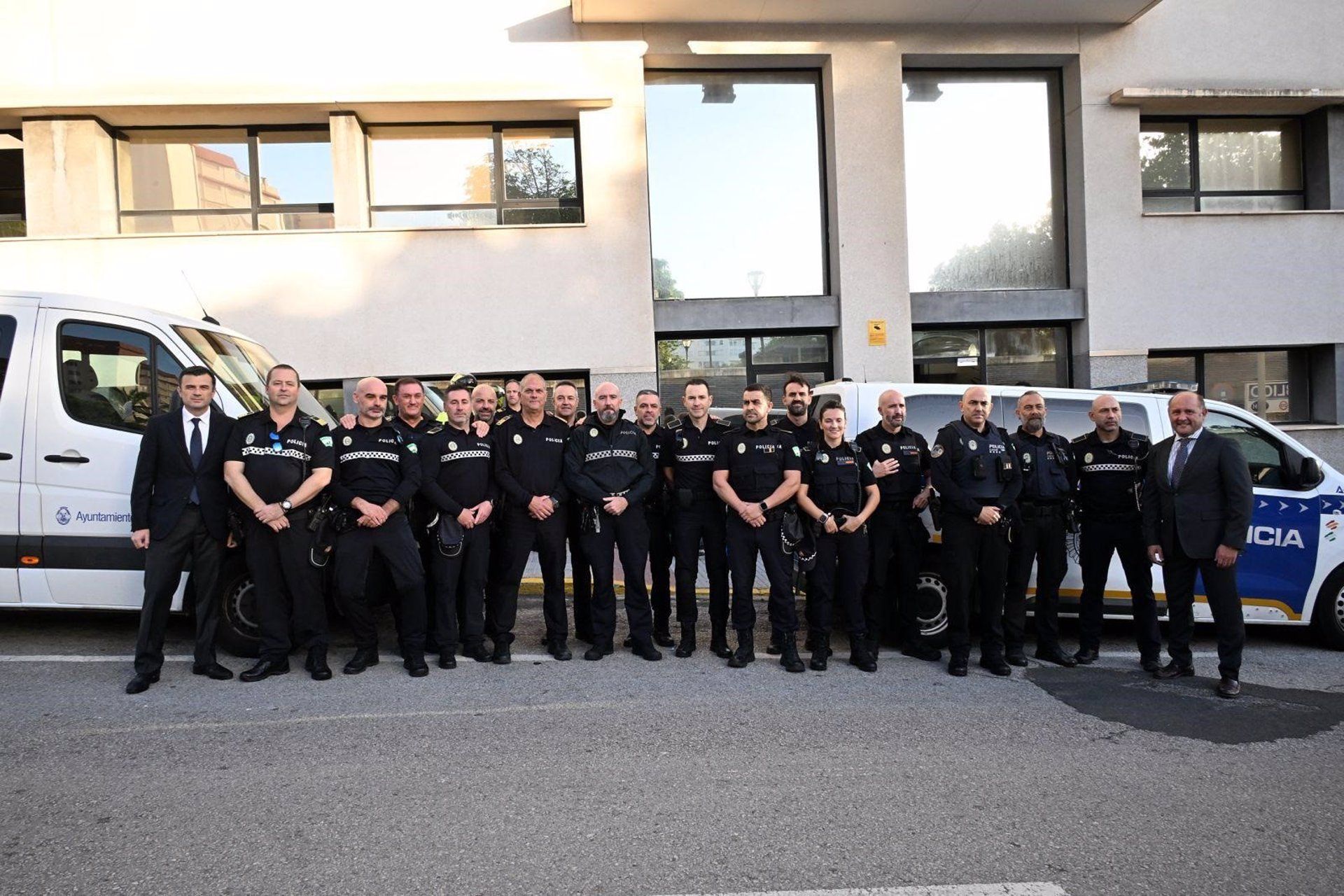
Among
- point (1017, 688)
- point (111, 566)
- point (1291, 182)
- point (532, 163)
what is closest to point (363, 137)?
point (532, 163)

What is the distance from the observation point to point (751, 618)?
233 inches

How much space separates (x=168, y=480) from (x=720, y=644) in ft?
12.2

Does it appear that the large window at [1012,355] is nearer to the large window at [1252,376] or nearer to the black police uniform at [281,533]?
the large window at [1252,376]

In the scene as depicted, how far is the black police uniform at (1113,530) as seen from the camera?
5965 millimetres

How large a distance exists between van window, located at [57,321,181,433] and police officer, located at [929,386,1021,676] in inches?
205

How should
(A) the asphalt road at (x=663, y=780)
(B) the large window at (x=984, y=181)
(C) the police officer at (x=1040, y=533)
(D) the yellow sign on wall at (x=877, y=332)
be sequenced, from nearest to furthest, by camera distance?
(A) the asphalt road at (x=663, y=780), (C) the police officer at (x=1040, y=533), (D) the yellow sign on wall at (x=877, y=332), (B) the large window at (x=984, y=181)

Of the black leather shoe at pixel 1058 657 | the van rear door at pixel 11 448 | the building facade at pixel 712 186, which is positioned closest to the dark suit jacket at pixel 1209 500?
the black leather shoe at pixel 1058 657

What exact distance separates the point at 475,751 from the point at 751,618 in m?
2.26

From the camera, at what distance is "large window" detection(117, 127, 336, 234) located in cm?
1280

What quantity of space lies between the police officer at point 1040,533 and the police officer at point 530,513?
10.2ft

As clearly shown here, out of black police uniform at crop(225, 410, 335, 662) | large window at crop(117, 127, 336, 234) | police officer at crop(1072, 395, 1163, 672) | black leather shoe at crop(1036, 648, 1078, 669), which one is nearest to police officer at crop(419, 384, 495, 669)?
black police uniform at crop(225, 410, 335, 662)

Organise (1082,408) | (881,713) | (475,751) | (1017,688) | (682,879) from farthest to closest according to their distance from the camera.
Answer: (1082,408) < (1017,688) < (881,713) < (475,751) < (682,879)

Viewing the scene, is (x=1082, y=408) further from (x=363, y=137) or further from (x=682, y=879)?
(x=363, y=137)

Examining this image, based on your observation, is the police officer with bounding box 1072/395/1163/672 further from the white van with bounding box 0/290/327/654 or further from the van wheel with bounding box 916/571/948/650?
the white van with bounding box 0/290/327/654
